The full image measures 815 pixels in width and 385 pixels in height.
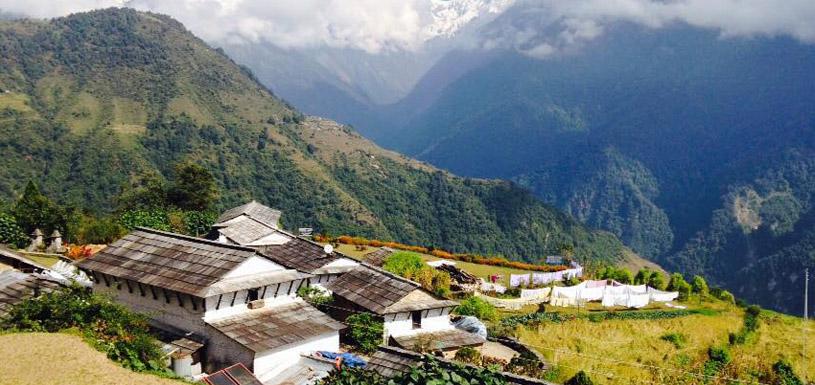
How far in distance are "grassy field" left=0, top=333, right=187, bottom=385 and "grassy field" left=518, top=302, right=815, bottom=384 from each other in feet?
51.1

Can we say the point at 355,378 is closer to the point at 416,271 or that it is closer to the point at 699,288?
the point at 416,271

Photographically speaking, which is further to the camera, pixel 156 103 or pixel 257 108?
pixel 257 108

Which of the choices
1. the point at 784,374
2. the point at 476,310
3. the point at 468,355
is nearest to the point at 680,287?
the point at 784,374

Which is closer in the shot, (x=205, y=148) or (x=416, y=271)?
(x=416, y=271)

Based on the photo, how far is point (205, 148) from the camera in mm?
135625

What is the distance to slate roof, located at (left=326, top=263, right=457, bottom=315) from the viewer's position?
29078 mm

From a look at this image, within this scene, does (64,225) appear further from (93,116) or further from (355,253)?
(93,116)

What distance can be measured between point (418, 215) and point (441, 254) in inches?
3076

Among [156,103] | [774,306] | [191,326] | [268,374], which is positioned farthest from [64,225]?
[774,306]

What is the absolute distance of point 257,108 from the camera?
169 m

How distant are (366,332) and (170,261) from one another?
852 centimetres

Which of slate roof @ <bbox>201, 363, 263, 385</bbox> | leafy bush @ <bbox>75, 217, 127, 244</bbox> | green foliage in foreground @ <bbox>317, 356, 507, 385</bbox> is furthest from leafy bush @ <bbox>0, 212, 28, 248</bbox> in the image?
green foliage in foreground @ <bbox>317, 356, 507, 385</bbox>

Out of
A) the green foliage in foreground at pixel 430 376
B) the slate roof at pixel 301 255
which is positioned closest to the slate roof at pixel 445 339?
the slate roof at pixel 301 255

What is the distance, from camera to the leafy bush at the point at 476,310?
37.5 metres
